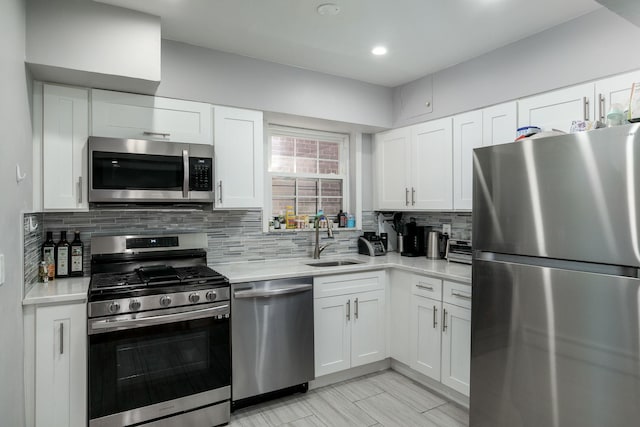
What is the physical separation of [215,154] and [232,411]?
6.01 ft

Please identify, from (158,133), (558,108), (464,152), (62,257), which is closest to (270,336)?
(62,257)

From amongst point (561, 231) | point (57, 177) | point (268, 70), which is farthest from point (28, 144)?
point (561, 231)

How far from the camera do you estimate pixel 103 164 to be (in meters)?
2.38

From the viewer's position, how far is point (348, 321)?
3.01 meters

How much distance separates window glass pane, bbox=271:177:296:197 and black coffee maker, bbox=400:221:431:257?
1197 mm

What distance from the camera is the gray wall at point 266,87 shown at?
8.92ft

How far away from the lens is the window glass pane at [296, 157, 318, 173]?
12.1ft

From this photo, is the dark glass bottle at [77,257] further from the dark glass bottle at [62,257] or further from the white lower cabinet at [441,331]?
the white lower cabinet at [441,331]

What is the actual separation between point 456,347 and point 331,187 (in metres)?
1.96

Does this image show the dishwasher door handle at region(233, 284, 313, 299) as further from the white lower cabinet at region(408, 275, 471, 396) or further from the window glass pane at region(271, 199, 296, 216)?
the window glass pane at region(271, 199, 296, 216)

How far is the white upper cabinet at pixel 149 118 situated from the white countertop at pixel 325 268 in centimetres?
101

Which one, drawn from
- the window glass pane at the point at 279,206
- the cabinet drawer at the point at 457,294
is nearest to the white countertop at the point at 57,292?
the window glass pane at the point at 279,206

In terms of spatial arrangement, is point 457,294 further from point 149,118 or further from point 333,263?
point 149,118

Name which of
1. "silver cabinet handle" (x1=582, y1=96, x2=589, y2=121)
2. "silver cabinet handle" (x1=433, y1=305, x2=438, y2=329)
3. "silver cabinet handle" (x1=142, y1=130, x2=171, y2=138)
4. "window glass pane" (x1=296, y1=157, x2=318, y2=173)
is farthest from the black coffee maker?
"silver cabinet handle" (x1=142, y1=130, x2=171, y2=138)
